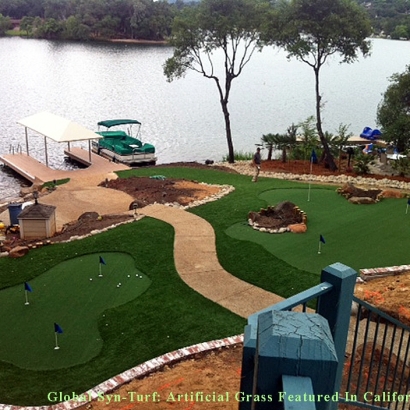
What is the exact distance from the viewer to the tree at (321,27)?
21.2m

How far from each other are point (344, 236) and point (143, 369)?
6398mm

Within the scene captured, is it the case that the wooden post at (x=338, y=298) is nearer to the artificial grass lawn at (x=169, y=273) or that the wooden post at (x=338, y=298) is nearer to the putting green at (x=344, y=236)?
the artificial grass lawn at (x=169, y=273)

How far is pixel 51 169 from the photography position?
24.2 meters

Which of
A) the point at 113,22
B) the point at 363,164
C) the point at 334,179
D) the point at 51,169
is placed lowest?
the point at 51,169

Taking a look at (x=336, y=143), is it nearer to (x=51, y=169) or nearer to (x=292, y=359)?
(x=51, y=169)

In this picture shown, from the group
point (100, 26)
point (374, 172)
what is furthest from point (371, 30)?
point (100, 26)

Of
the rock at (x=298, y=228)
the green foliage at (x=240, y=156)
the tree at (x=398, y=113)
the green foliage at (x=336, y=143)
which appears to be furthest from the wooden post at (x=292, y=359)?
the green foliage at (x=240, y=156)

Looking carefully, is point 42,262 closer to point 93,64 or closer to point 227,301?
point 227,301

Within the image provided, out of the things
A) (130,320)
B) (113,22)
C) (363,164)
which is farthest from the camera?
(113,22)

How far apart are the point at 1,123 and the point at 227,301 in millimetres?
30419

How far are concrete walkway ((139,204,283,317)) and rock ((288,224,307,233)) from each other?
1901 millimetres

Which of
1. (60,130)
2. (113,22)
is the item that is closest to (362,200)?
(60,130)

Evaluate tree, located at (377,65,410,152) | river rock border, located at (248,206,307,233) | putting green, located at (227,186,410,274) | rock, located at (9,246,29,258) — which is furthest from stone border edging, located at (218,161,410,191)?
rock, located at (9,246,29,258)

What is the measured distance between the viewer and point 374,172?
22141mm
